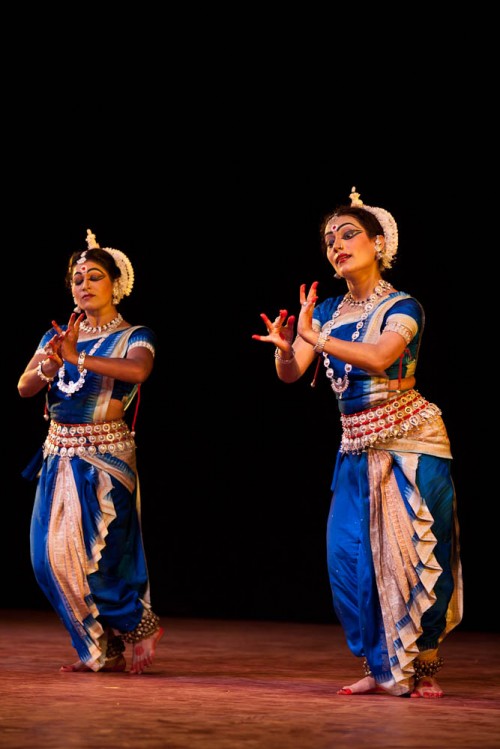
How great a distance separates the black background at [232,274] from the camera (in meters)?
5.46

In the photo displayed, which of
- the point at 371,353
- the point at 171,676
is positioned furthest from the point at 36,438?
the point at 371,353

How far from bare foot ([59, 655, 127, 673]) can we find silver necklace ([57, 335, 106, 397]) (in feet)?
2.80

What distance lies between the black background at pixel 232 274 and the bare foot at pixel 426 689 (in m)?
2.12

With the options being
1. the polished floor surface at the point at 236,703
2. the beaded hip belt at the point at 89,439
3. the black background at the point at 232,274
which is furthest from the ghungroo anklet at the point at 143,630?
the black background at the point at 232,274

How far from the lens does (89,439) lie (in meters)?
4.08

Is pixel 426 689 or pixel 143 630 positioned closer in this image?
pixel 426 689

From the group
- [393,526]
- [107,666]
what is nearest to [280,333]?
[393,526]

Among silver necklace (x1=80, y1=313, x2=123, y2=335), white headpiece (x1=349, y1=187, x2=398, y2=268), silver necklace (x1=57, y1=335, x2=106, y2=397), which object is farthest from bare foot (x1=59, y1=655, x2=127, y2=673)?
white headpiece (x1=349, y1=187, x2=398, y2=268)

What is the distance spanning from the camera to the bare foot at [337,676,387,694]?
3338 millimetres

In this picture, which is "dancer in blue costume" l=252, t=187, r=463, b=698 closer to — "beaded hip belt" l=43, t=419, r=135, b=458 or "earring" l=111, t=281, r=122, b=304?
"beaded hip belt" l=43, t=419, r=135, b=458

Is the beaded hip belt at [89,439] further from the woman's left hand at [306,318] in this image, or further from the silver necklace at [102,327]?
the woman's left hand at [306,318]

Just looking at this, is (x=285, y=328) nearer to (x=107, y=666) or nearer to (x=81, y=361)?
(x=81, y=361)

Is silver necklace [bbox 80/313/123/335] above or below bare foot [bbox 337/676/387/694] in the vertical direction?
above

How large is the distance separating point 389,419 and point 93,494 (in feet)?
3.50
